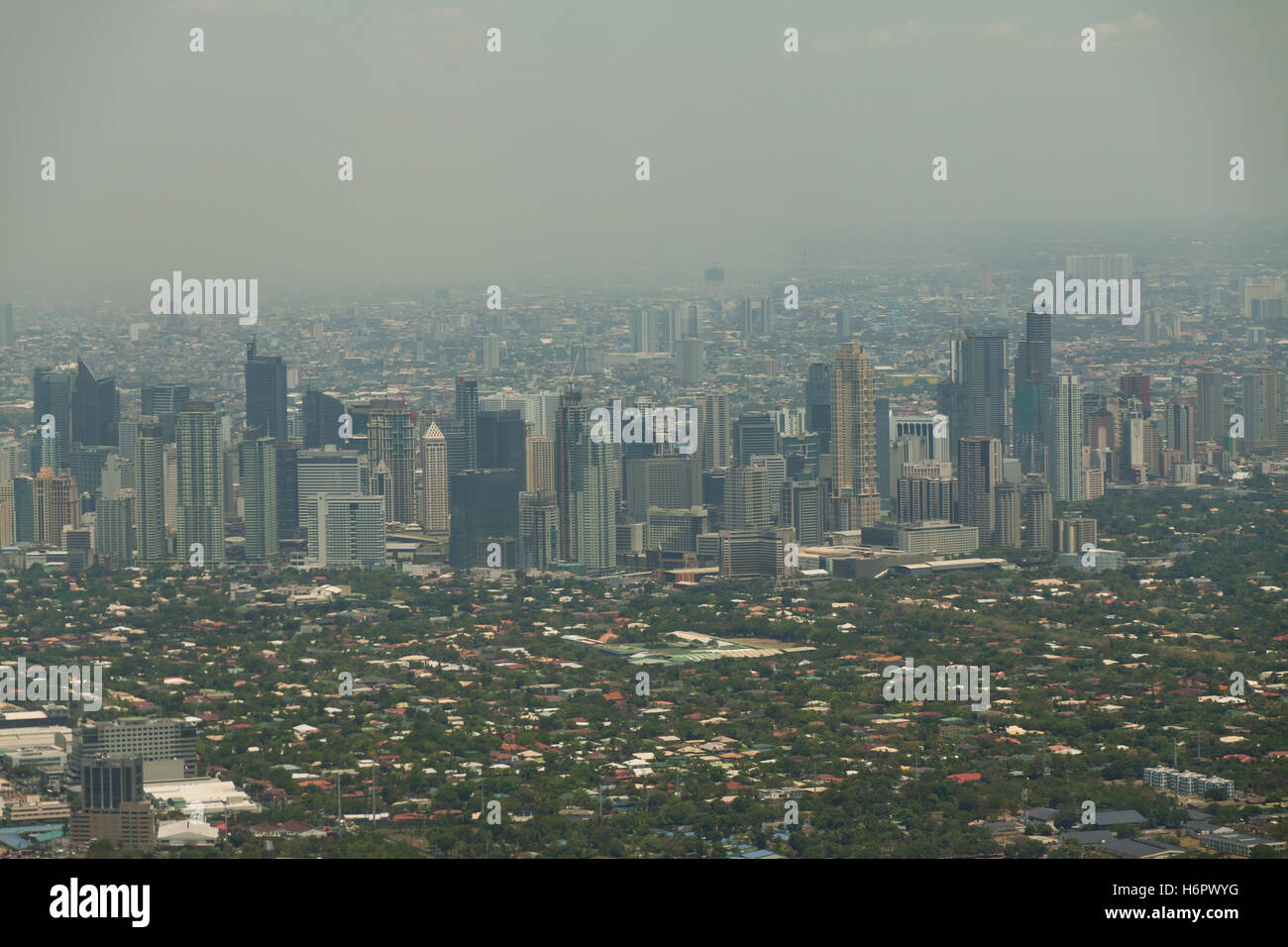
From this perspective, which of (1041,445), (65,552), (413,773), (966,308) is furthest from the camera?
(966,308)

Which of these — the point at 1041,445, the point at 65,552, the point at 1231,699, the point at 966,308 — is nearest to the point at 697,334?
the point at 966,308

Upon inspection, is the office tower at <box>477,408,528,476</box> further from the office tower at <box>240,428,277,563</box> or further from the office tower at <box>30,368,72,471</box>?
the office tower at <box>30,368,72,471</box>

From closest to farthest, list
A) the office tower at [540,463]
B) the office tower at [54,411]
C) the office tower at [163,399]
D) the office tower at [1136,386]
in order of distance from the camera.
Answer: the office tower at [540,463] → the office tower at [54,411] → the office tower at [163,399] → the office tower at [1136,386]

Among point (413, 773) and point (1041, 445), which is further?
point (1041, 445)

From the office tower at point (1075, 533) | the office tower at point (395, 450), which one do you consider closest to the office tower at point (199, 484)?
the office tower at point (395, 450)

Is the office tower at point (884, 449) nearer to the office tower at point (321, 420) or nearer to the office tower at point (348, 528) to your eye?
the office tower at point (348, 528)
